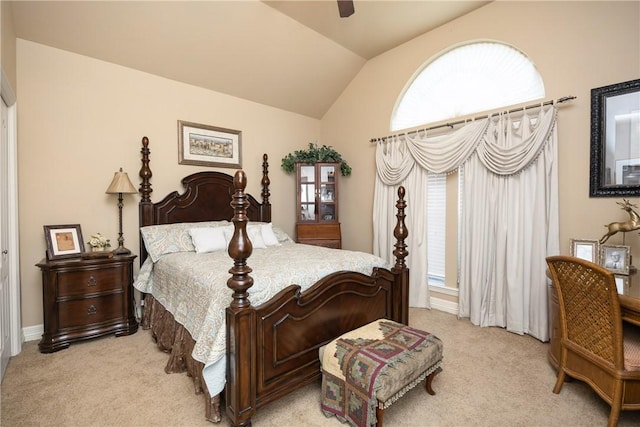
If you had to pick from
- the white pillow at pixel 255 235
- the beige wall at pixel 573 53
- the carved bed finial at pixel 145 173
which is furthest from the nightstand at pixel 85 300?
the beige wall at pixel 573 53

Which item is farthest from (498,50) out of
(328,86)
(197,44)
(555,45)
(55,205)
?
(55,205)

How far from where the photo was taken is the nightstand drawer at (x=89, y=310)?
105 inches

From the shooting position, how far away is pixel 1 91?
88.1 inches

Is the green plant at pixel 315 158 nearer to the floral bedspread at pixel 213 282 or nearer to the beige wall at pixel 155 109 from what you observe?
the beige wall at pixel 155 109

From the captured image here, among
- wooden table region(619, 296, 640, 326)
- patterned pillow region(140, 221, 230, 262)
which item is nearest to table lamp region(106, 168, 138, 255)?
patterned pillow region(140, 221, 230, 262)

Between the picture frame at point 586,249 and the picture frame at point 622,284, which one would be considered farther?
the picture frame at point 586,249

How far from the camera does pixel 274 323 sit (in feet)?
5.99

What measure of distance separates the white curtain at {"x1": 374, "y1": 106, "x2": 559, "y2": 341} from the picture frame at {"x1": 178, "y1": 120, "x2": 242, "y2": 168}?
2302 mm

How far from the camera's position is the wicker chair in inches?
64.9

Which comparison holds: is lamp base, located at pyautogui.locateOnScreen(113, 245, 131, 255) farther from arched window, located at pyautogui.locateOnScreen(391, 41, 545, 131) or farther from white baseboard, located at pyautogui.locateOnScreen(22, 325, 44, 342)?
arched window, located at pyautogui.locateOnScreen(391, 41, 545, 131)

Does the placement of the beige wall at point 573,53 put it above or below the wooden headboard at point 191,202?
above

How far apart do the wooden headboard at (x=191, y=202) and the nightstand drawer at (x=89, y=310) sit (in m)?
0.59

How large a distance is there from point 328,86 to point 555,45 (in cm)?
274

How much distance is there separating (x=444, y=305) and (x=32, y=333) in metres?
4.31
